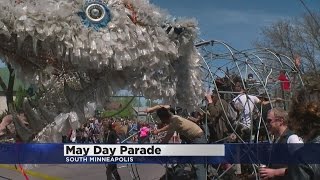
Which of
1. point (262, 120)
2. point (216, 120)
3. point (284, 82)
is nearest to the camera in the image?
point (262, 120)

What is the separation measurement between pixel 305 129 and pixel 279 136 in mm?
1108

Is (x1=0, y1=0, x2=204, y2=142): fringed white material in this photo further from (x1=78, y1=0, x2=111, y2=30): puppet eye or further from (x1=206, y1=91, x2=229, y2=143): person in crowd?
(x1=206, y1=91, x2=229, y2=143): person in crowd

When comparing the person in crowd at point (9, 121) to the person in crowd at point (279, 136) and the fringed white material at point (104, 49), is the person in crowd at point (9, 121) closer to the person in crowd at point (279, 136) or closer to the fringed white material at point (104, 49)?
the fringed white material at point (104, 49)

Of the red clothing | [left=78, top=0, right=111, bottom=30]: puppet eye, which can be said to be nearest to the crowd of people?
the red clothing

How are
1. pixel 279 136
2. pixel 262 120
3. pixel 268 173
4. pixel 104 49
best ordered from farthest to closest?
pixel 262 120
pixel 279 136
pixel 268 173
pixel 104 49

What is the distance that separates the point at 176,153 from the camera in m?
4.95

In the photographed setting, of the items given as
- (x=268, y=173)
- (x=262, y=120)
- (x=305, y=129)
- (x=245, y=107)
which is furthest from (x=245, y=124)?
(x=305, y=129)

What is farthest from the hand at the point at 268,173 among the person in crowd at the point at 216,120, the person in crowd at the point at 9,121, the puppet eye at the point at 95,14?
the person in crowd at the point at 216,120

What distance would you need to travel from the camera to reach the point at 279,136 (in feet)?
16.7

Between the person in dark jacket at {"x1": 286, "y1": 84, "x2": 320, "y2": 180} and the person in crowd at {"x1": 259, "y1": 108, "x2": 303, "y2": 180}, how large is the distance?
321 mm

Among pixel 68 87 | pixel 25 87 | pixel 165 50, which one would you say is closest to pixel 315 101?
pixel 165 50

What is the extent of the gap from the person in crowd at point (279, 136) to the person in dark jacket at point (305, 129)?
1.05ft

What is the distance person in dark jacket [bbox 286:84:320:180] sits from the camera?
3.93m

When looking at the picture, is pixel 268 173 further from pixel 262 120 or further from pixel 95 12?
pixel 262 120
